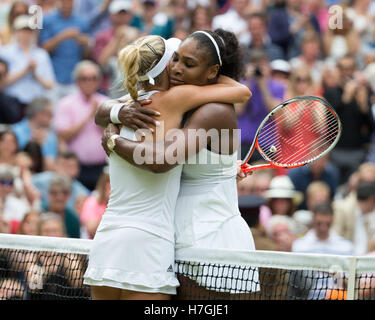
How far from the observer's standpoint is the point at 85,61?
436 inches

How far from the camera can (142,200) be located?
181 inches

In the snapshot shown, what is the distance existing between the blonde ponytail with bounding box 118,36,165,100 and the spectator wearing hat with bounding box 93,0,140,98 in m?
6.48

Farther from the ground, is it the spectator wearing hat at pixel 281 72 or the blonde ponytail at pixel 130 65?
the blonde ponytail at pixel 130 65

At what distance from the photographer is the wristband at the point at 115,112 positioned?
4.79 m

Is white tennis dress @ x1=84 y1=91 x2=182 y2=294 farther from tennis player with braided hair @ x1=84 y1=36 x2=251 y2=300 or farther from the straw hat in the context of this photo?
the straw hat

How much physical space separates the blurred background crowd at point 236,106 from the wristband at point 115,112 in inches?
113

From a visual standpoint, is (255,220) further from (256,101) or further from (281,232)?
(256,101)

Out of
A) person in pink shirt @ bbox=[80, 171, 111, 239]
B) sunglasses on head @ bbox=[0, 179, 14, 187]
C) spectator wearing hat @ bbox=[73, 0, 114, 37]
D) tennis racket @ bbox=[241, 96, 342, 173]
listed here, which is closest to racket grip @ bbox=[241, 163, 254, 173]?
tennis racket @ bbox=[241, 96, 342, 173]

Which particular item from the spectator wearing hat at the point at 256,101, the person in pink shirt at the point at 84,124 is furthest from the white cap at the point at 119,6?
the spectator wearing hat at the point at 256,101

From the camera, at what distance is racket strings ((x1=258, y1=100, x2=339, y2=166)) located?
551 centimetres

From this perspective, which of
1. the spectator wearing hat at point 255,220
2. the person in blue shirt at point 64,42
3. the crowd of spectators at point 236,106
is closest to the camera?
the spectator wearing hat at point 255,220

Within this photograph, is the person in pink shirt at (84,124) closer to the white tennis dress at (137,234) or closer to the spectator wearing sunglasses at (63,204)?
the spectator wearing sunglasses at (63,204)

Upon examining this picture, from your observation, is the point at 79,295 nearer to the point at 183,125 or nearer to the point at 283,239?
the point at 183,125

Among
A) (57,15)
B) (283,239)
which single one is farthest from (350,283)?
(57,15)
